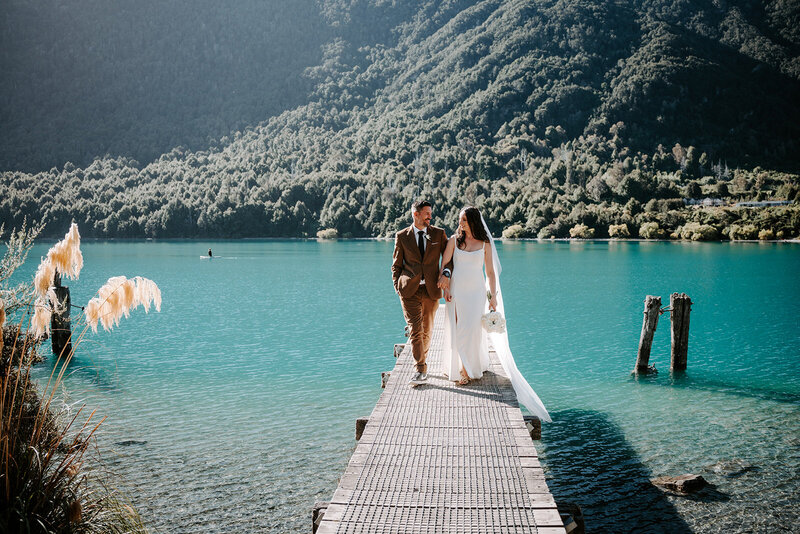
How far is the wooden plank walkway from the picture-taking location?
5121mm

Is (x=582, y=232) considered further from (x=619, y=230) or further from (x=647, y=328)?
(x=647, y=328)

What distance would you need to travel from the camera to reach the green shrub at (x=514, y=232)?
11550 centimetres

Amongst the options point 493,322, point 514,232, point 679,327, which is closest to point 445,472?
point 493,322

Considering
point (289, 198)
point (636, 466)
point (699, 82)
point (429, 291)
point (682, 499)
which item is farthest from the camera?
point (699, 82)

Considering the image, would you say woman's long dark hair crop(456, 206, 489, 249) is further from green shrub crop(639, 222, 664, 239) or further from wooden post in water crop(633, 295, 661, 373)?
green shrub crop(639, 222, 664, 239)

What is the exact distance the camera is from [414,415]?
808cm

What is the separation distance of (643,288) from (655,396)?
25644mm

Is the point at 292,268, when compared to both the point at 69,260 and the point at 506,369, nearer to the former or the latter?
the point at 506,369

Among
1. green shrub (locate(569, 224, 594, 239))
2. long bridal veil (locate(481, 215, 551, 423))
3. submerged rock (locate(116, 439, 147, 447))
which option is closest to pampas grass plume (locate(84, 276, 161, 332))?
long bridal veil (locate(481, 215, 551, 423))

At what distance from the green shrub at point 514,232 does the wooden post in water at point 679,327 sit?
99.5m

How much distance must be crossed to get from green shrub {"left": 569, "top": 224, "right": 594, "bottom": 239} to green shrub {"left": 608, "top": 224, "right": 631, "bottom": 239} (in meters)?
3.28

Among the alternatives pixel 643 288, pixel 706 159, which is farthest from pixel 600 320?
pixel 706 159

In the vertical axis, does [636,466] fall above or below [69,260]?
below

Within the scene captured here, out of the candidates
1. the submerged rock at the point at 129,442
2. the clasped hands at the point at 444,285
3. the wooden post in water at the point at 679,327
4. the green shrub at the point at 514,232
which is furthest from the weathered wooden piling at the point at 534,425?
the green shrub at the point at 514,232
